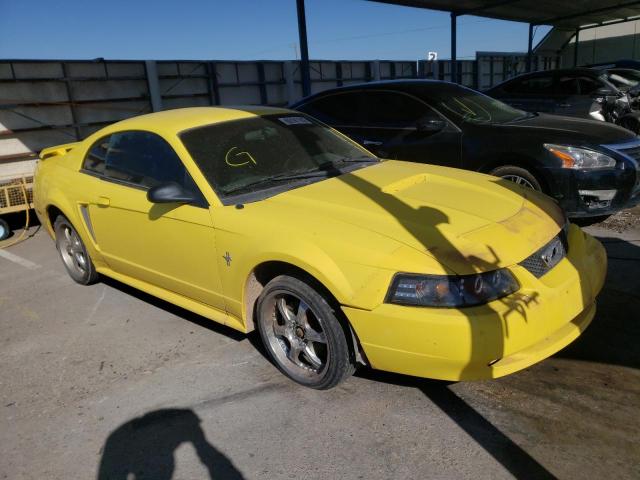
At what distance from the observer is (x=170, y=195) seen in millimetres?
3072

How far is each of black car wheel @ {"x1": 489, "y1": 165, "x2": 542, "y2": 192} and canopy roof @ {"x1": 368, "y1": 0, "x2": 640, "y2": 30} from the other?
9257 mm

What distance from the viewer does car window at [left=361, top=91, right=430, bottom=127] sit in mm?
5574

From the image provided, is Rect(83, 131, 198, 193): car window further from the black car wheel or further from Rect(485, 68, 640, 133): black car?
Rect(485, 68, 640, 133): black car

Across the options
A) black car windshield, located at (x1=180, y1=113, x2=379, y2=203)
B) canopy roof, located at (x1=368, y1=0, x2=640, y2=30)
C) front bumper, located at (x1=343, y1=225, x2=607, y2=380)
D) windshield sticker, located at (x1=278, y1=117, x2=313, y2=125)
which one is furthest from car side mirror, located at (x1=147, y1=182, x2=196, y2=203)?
canopy roof, located at (x1=368, y1=0, x2=640, y2=30)

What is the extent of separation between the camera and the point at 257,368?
320cm

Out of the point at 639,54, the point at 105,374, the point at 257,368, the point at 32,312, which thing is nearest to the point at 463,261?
the point at 257,368

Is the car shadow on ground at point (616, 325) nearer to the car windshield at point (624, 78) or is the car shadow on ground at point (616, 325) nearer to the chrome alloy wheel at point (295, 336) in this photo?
the chrome alloy wheel at point (295, 336)

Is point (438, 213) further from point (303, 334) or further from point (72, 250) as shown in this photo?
point (72, 250)

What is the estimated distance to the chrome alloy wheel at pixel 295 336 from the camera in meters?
2.85

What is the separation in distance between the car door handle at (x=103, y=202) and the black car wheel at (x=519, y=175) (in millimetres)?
3606

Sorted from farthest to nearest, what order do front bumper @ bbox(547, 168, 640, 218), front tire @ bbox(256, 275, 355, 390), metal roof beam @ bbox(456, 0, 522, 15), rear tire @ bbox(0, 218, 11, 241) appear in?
metal roof beam @ bbox(456, 0, 522, 15)
rear tire @ bbox(0, 218, 11, 241)
front bumper @ bbox(547, 168, 640, 218)
front tire @ bbox(256, 275, 355, 390)

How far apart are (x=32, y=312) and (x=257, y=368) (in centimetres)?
236

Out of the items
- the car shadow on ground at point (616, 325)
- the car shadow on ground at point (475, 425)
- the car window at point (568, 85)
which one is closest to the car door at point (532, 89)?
the car window at point (568, 85)

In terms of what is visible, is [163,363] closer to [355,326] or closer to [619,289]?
[355,326]
